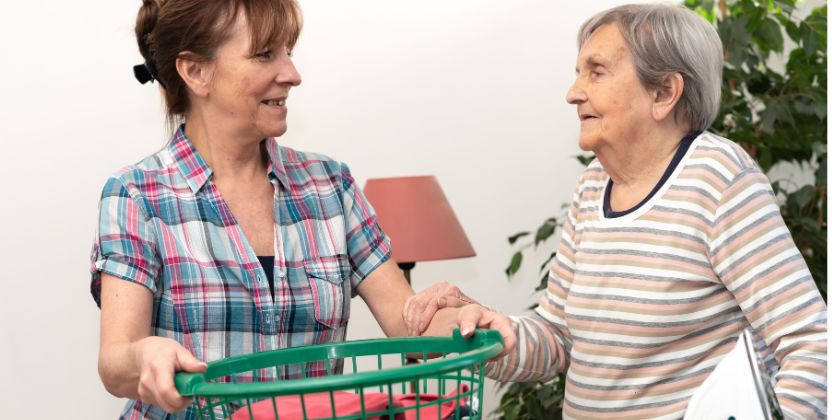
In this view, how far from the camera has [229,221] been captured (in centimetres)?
161

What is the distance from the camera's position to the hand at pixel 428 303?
5.16ft

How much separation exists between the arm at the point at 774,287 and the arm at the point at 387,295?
0.54m

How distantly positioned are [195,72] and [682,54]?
0.81 m

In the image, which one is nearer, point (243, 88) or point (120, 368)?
point (120, 368)

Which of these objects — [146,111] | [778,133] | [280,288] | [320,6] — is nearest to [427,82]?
[320,6]

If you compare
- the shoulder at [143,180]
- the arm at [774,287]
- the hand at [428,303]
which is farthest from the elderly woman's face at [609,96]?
the shoulder at [143,180]

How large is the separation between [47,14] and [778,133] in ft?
7.05

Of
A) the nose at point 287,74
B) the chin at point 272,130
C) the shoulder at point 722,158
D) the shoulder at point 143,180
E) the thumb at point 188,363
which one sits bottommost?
the thumb at point 188,363

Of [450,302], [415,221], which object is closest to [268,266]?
[450,302]

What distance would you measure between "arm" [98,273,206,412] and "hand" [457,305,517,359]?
39cm

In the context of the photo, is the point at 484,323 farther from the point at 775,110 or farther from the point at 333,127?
the point at 333,127

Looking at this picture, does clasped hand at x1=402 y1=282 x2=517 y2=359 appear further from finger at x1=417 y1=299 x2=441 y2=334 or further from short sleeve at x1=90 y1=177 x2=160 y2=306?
short sleeve at x1=90 y1=177 x2=160 y2=306

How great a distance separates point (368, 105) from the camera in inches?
133

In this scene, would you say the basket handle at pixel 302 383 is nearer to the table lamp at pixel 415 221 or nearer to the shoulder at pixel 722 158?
the shoulder at pixel 722 158
